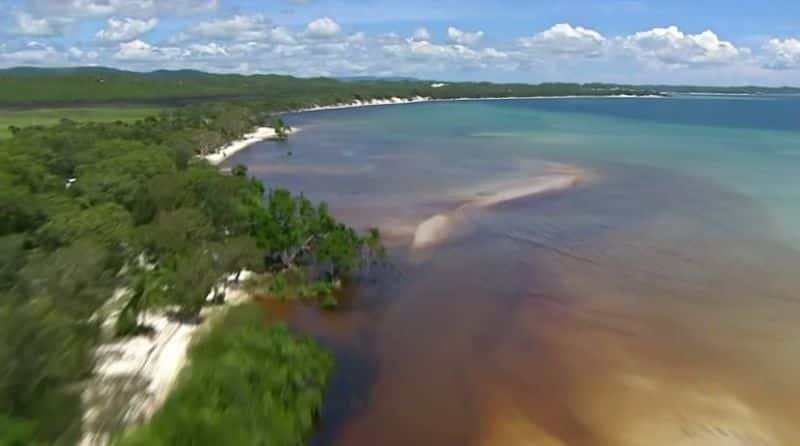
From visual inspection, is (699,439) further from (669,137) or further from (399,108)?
(399,108)

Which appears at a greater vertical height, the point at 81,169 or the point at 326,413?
the point at 81,169

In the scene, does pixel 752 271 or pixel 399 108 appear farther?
pixel 399 108

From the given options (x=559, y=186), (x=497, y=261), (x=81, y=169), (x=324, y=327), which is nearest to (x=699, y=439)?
(x=324, y=327)

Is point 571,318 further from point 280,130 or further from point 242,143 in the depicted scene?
point 280,130

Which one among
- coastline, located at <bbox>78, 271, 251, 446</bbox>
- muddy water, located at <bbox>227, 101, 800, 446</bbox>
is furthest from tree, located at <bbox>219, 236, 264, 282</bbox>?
muddy water, located at <bbox>227, 101, 800, 446</bbox>

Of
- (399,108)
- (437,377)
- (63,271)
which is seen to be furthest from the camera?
(399,108)

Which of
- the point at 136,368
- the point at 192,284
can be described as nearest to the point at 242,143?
the point at 192,284

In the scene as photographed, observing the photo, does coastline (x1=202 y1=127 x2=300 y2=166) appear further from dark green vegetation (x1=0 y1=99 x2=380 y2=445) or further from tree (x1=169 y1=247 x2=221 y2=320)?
tree (x1=169 y1=247 x2=221 y2=320)
